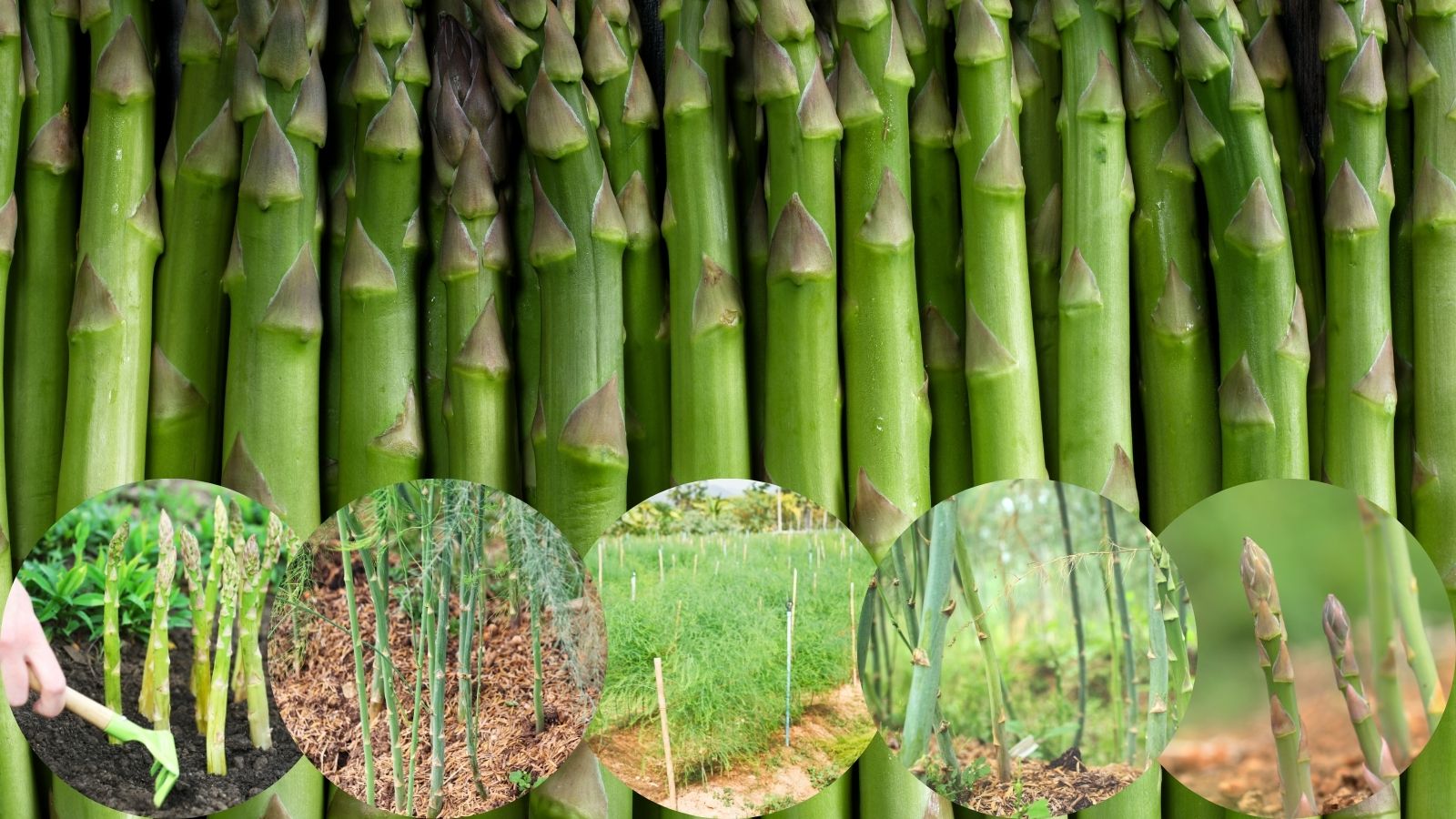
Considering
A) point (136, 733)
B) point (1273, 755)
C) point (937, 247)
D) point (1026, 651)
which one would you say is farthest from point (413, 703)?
point (1273, 755)

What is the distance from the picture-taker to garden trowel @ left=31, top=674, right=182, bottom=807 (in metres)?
1.09

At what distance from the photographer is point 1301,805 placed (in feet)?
3.76

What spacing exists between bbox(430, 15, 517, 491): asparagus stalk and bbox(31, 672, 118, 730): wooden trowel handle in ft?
1.45

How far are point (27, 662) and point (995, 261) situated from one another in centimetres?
115

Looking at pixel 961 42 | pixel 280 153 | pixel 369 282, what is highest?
pixel 961 42

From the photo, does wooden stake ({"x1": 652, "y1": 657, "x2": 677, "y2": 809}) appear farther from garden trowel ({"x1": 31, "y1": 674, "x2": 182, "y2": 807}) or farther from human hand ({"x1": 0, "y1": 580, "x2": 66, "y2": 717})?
human hand ({"x1": 0, "y1": 580, "x2": 66, "y2": 717})

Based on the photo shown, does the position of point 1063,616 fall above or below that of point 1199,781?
above

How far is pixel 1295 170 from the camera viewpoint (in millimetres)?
1272

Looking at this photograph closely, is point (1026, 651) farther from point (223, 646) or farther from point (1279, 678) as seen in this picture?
point (223, 646)

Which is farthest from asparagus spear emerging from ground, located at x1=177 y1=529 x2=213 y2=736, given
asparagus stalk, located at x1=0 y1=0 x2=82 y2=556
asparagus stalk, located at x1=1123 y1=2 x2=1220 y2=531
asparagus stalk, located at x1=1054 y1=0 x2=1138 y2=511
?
asparagus stalk, located at x1=1123 y1=2 x2=1220 y2=531

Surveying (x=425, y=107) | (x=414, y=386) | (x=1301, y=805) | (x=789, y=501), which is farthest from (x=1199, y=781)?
(x=425, y=107)

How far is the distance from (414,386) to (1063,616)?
77cm

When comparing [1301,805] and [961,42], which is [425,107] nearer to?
[961,42]

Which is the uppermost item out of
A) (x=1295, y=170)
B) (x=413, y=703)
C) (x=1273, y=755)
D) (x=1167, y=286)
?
(x=1295, y=170)
